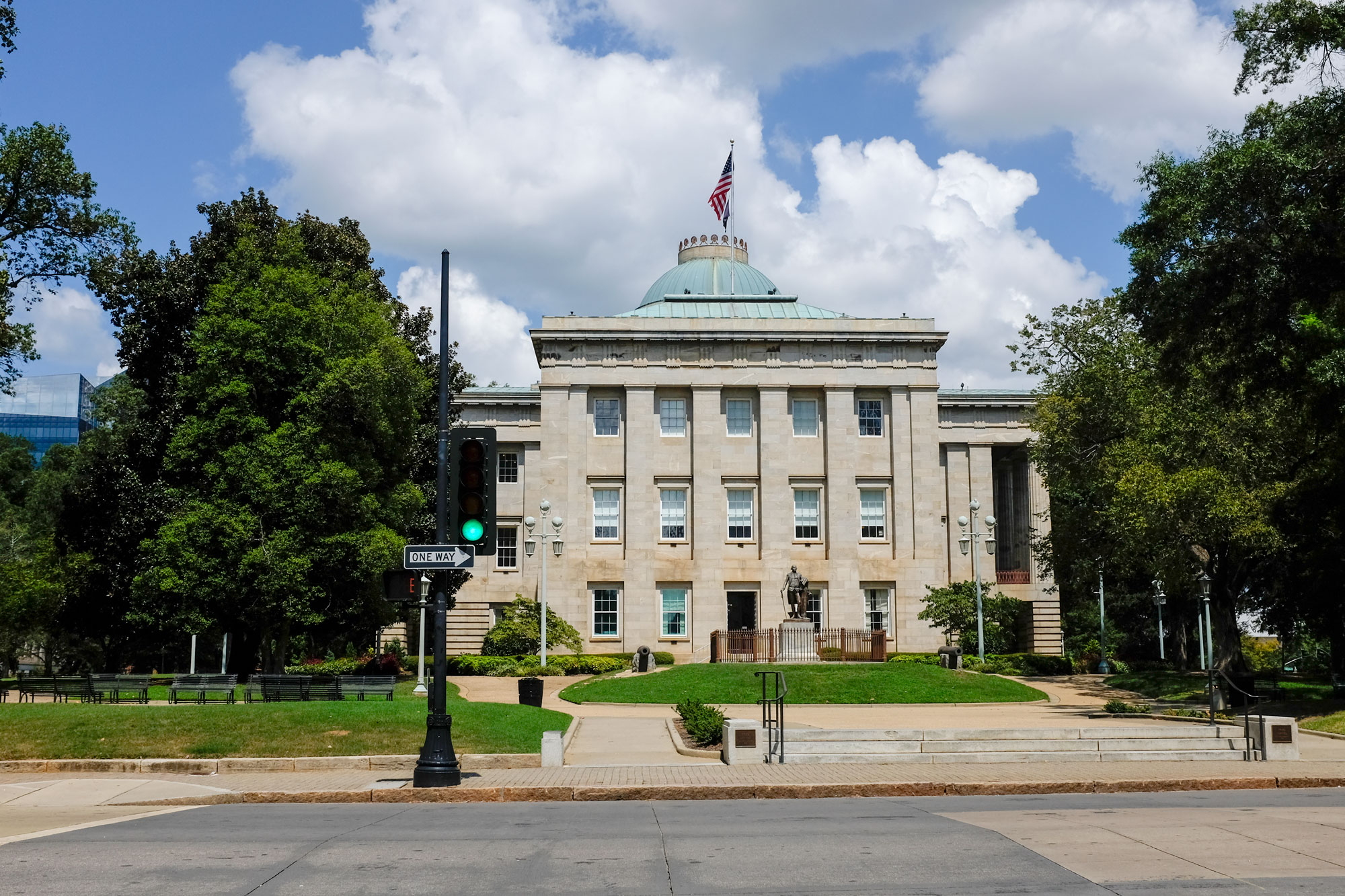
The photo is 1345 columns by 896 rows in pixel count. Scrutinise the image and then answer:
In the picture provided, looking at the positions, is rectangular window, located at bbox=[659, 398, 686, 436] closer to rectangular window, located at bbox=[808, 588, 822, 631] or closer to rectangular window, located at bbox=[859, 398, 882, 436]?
rectangular window, located at bbox=[859, 398, 882, 436]

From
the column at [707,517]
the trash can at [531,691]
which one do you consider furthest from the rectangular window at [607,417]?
the trash can at [531,691]

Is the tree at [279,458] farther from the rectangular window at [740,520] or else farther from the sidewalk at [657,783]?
the rectangular window at [740,520]

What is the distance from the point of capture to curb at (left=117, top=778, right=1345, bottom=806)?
1570 cm

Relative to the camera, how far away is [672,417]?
58.2m

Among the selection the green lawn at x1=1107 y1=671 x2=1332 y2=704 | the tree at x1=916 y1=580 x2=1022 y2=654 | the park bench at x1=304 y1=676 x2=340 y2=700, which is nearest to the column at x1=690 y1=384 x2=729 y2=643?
the tree at x1=916 y1=580 x2=1022 y2=654

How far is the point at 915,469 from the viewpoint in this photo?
5762cm

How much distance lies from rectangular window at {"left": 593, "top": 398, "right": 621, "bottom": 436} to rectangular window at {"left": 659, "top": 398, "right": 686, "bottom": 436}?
2.09m

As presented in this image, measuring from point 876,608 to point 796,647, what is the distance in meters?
12.9

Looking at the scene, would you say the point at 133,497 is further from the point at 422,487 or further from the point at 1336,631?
the point at 1336,631

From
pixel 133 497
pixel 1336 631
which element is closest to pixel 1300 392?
pixel 1336 631

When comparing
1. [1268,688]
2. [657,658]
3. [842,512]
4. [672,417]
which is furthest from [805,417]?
[1268,688]

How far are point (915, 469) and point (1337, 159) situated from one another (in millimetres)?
31467

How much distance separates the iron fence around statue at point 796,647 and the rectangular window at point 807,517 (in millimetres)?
9338

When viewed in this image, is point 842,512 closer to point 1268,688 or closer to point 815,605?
point 815,605
